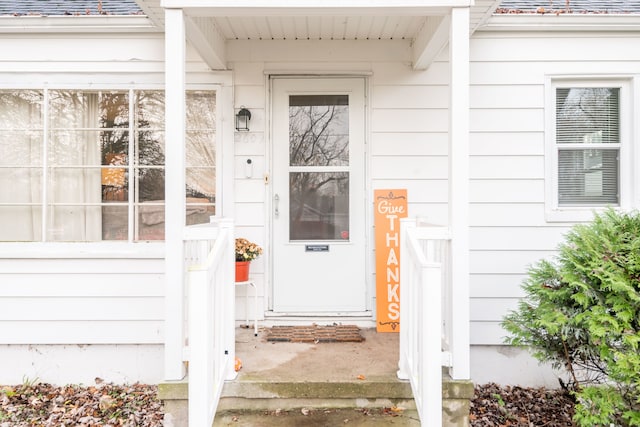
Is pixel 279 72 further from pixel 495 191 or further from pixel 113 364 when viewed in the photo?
pixel 113 364

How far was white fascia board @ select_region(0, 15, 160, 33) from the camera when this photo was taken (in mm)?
3406

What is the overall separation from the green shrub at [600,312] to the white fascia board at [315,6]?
166cm

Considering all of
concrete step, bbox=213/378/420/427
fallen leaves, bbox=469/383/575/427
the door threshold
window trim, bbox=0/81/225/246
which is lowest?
fallen leaves, bbox=469/383/575/427

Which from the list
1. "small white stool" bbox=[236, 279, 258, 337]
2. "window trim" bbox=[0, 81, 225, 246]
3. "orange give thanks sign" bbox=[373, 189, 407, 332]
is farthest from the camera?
"orange give thanks sign" bbox=[373, 189, 407, 332]

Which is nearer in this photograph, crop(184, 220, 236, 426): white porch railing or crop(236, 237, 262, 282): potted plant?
crop(184, 220, 236, 426): white porch railing

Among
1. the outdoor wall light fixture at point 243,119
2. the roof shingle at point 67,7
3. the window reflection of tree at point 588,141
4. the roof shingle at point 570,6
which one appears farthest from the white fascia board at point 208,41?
the window reflection of tree at point 588,141

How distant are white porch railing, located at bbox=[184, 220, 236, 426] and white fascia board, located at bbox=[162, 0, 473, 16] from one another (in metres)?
1.30

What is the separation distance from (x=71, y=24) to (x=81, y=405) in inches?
123

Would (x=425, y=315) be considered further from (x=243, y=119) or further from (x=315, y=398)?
(x=243, y=119)

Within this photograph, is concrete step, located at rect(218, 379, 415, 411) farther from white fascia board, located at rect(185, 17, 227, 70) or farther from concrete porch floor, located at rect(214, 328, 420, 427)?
white fascia board, located at rect(185, 17, 227, 70)

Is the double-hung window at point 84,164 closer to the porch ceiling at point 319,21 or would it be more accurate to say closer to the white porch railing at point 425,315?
the porch ceiling at point 319,21

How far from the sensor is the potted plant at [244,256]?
3.36 m

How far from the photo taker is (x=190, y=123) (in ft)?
11.9

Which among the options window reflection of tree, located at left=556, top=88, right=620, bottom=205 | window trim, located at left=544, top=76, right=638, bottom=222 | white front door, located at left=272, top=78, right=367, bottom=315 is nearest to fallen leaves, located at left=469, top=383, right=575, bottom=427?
white front door, located at left=272, top=78, right=367, bottom=315
